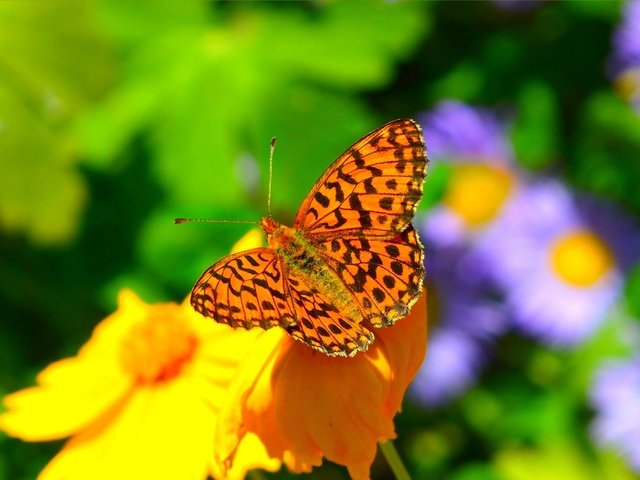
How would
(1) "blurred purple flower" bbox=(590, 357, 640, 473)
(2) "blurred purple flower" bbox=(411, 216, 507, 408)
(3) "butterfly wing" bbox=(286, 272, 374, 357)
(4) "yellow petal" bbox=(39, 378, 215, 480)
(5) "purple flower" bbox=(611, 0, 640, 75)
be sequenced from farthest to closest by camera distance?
1. (2) "blurred purple flower" bbox=(411, 216, 507, 408)
2. (5) "purple flower" bbox=(611, 0, 640, 75)
3. (1) "blurred purple flower" bbox=(590, 357, 640, 473)
4. (4) "yellow petal" bbox=(39, 378, 215, 480)
5. (3) "butterfly wing" bbox=(286, 272, 374, 357)

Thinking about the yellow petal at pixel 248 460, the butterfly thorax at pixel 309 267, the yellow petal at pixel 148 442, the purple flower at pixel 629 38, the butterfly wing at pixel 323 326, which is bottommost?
the yellow petal at pixel 148 442

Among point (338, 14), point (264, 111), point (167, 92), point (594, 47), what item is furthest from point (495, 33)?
point (167, 92)

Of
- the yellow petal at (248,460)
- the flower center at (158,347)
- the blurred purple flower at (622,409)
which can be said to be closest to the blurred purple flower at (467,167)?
the blurred purple flower at (622,409)

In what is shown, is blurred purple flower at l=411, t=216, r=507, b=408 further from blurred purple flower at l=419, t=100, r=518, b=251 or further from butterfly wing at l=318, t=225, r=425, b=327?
butterfly wing at l=318, t=225, r=425, b=327

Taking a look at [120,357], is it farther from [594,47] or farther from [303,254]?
[594,47]

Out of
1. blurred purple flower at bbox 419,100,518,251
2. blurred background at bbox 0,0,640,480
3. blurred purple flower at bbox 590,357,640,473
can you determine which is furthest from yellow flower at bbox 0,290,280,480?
blurred purple flower at bbox 419,100,518,251

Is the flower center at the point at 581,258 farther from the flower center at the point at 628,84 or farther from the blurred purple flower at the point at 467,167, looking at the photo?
the flower center at the point at 628,84
